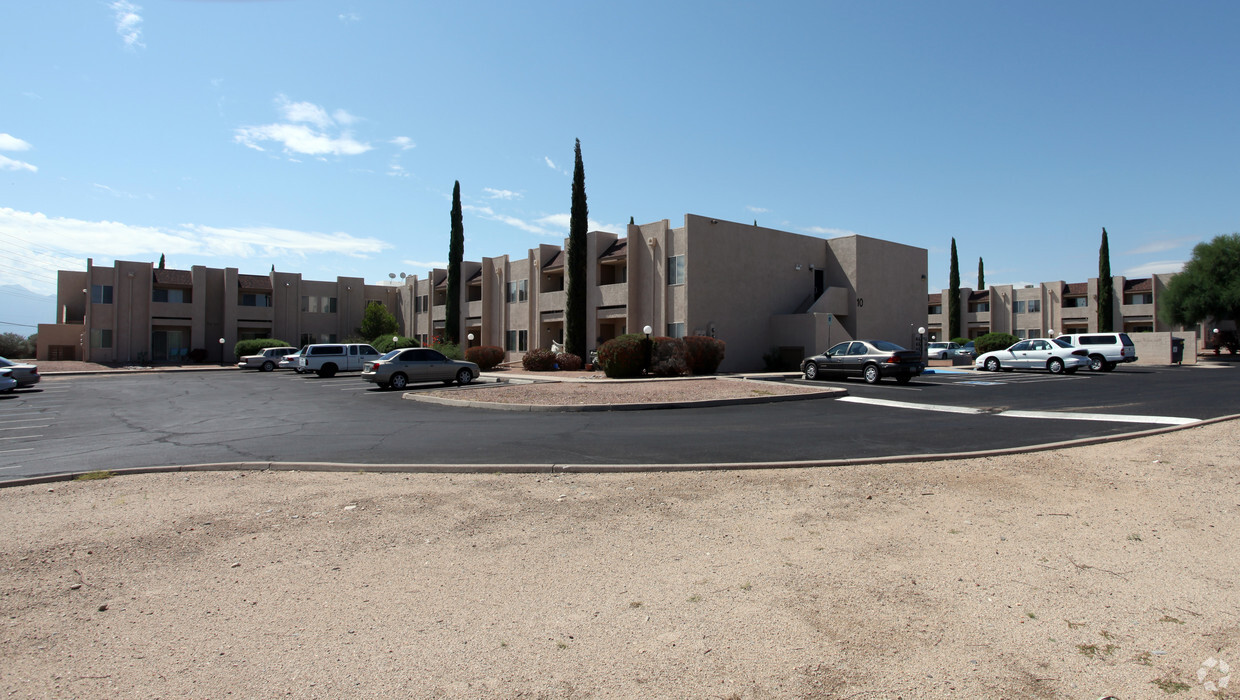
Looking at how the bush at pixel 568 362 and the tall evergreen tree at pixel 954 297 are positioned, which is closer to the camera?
the bush at pixel 568 362

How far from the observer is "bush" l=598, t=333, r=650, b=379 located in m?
26.8

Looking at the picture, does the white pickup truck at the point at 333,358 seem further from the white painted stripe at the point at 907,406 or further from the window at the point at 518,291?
the white painted stripe at the point at 907,406

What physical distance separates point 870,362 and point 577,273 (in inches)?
730

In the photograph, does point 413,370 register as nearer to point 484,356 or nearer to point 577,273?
point 484,356

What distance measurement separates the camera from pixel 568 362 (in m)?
34.8

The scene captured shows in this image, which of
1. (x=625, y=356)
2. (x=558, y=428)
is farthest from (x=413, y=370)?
(x=558, y=428)

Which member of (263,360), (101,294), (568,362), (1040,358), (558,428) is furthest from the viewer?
(101,294)

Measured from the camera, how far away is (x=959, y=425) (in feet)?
40.6

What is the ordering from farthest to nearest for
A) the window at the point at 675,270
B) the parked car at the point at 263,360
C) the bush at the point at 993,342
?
the bush at the point at 993,342
the parked car at the point at 263,360
the window at the point at 675,270

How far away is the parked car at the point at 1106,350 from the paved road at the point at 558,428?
35.5 ft

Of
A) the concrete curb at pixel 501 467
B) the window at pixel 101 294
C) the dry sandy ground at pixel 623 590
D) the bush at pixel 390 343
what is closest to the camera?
the dry sandy ground at pixel 623 590

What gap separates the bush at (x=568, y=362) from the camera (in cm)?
3478

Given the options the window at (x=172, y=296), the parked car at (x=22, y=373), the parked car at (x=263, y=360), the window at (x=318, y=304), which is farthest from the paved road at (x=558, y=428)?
the window at (x=318, y=304)

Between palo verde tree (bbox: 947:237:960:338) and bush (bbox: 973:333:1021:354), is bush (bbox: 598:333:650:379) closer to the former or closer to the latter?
bush (bbox: 973:333:1021:354)
